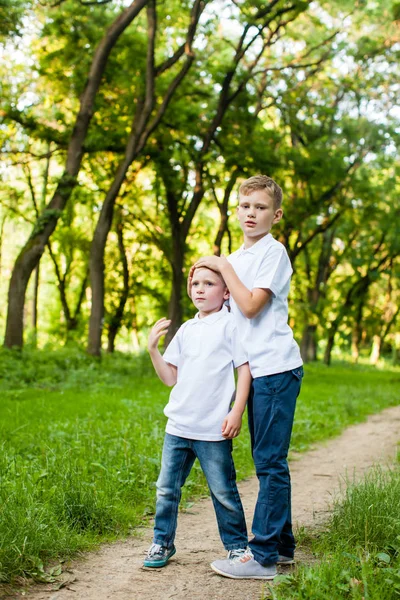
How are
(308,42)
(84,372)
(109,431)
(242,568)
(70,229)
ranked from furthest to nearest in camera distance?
(70,229)
(308,42)
(84,372)
(109,431)
(242,568)

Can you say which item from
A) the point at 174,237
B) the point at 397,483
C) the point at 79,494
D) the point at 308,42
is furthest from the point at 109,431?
the point at 308,42

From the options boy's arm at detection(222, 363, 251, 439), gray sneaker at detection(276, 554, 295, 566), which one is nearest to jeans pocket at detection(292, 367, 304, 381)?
boy's arm at detection(222, 363, 251, 439)

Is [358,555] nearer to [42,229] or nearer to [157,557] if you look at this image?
[157,557]

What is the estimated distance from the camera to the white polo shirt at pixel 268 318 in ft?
12.9

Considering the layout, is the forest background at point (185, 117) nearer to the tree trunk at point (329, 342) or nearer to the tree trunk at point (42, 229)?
the tree trunk at point (42, 229)

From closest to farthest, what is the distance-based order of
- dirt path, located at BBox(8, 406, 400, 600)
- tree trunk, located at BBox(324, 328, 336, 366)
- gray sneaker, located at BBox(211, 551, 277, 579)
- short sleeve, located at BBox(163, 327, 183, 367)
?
dirt path, located at BBox(8, 406, 400, 600) → gray sneaker, located at BBox(211, 551, 277, 579) → short sleeve, located at BBox(163, 327, 183, 367) → tree trunk, located at BBox(324, 328, 336, 366)

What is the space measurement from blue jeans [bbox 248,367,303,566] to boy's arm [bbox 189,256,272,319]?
0.38m

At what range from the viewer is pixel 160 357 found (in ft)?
13.8

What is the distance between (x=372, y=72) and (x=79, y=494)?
20872 mm

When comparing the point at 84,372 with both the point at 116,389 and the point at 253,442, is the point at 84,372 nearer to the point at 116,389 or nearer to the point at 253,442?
the point at 116,389

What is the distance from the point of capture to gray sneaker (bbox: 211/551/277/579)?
3.86m

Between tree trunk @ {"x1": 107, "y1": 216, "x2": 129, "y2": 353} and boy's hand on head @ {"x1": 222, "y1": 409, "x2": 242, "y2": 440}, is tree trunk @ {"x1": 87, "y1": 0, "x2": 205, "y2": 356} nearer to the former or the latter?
tree trunk @ {"x1": 107, "y1": 216, "x2": 129, "y2": 353}

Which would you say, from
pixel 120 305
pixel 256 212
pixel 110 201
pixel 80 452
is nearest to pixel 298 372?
pixel 256 212

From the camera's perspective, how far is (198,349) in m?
4.10
